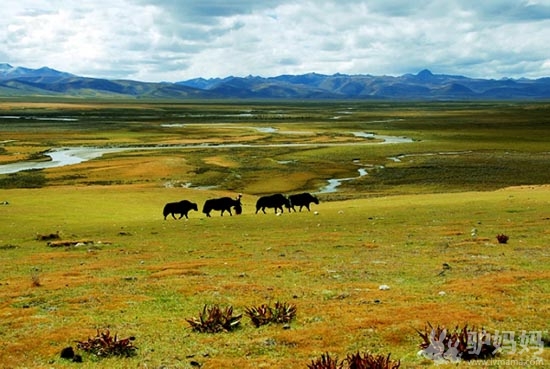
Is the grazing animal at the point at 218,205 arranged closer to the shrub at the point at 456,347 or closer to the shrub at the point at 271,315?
the shrub at the point at 271,315

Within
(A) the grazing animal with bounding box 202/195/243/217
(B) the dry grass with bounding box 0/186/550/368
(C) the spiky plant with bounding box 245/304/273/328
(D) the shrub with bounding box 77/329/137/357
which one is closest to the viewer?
(D) the shrub with bounding box 77/329/137/357

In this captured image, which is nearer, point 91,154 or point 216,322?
point 216,322

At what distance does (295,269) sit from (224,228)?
542 inches

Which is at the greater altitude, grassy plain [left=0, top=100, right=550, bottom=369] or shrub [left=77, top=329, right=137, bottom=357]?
shrub [left=77, top=329, right=137, bottom=357]

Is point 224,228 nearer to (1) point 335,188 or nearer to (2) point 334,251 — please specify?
(2) point 334,251

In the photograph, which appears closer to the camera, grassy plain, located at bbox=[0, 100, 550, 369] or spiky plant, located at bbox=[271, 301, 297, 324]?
grassy plain, located at bbox=[0, 100, 550, 369]

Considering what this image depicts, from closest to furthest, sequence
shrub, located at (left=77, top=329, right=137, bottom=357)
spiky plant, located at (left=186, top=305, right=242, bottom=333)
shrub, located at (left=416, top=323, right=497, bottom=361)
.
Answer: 1. shrub, located at (left=416, top=323, right=497, bottom=361)
2. shrub, located at (left=77, top=329, right=137, bottom=357)
3. spiky plant, located at (left=186, top=305, right=242, bottom=333)

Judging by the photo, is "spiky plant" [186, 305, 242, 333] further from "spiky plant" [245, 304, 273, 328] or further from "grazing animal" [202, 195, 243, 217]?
"grazing animal" [202, 195, 243, 217]

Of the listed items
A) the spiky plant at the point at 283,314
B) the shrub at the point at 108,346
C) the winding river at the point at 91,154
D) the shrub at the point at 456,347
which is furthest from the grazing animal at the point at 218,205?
the shrub at the point at 456,347

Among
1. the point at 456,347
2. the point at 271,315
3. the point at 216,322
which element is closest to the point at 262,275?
the point at 271,315

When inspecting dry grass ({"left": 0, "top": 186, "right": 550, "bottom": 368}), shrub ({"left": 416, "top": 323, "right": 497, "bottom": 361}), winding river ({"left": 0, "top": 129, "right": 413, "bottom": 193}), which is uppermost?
shrub ({"left": 416, "top": 323, "right": 497, "bottom": 361})

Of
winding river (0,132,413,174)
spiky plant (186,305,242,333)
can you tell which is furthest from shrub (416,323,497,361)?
winding river (0,132,413,174)

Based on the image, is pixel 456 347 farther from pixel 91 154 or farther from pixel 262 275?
pixel 91 154

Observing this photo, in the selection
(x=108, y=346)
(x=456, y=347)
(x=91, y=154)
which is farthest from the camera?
(x=91, y=154)
